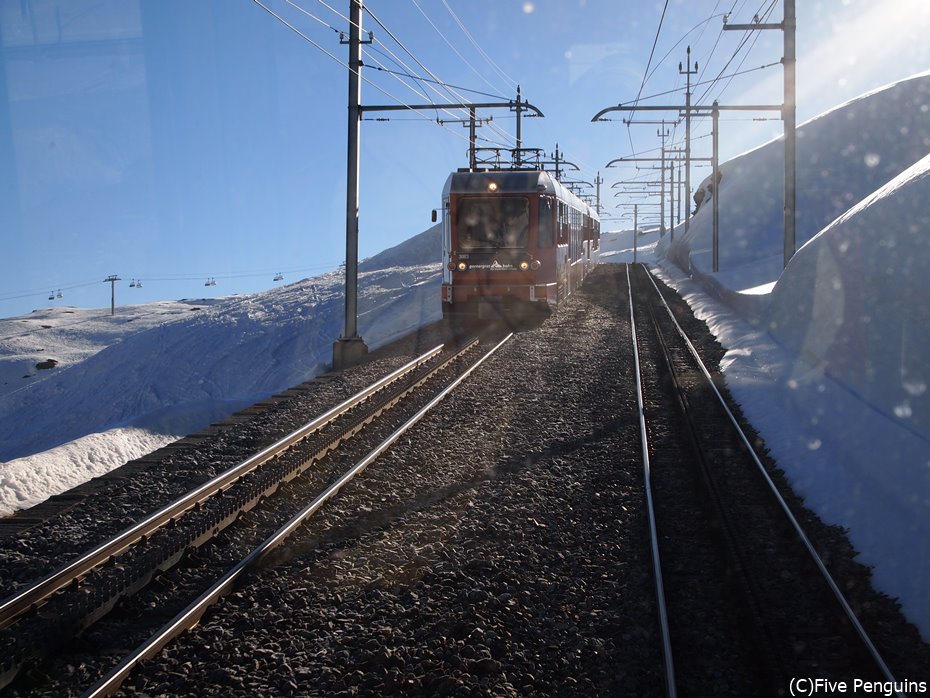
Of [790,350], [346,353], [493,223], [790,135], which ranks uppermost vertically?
[790,135]

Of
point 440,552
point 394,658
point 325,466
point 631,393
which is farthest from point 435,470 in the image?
point 631,393

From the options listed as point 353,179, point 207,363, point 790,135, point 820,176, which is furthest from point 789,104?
point 820,176

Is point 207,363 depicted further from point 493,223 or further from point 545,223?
point 545,223

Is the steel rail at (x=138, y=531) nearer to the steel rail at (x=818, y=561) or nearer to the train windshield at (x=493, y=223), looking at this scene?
the steel rail at (x=818, y=561)

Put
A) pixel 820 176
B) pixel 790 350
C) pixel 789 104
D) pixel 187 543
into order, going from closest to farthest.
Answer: pixel 187 543 → pixel 790 350 → pixel 789 104 → pixel 820 176

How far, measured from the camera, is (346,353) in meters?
15.8

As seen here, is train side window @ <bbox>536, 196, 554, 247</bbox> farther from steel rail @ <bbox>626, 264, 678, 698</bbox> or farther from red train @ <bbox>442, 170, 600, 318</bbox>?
steel rail @ <bbox>626, 264, 678, 698</bbox>

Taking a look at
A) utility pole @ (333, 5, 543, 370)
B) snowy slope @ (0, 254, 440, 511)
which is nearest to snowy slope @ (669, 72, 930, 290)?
snowy slope @ (0, 254, 440, 511)

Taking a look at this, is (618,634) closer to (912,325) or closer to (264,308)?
(912,325)

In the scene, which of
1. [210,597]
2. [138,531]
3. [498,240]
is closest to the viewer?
[210,597]

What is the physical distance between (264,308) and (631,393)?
2994cm

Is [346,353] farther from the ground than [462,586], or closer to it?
farther from the ground

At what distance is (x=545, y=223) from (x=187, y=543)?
14.4m

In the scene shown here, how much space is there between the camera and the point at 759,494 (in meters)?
7.14
